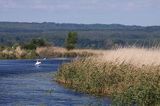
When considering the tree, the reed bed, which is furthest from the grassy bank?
the tree

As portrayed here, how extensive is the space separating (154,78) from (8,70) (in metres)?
A: 24.9

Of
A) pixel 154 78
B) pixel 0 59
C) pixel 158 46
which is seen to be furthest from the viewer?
pixel 0 59

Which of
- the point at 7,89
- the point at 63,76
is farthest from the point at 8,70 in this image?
the point at 7,89

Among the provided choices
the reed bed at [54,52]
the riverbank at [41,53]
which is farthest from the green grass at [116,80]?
the reed bed at [54,52]

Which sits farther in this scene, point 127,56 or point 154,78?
point 127,56

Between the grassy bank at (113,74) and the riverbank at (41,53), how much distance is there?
29.5m

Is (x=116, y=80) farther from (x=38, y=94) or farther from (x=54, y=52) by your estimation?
(x=54, y=52)

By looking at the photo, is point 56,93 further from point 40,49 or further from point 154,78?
point 40,49

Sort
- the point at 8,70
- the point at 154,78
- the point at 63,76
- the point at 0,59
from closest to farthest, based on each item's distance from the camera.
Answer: the point at 154,78 < the point at 63,76 < the point at 8,70 < the point at 0,59

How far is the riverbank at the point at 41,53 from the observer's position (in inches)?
2601

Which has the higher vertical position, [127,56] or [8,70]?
[127,56]

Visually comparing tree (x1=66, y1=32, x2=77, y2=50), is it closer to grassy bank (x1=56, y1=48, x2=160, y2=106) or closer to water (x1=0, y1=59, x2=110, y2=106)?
water (x1=0, y1=59, x2=110, y2=106)

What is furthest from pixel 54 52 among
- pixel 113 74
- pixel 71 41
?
pixel 113 74

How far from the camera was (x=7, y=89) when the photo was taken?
3030cm
